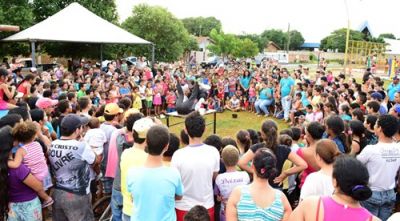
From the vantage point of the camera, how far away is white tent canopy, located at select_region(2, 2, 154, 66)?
14.0 meters

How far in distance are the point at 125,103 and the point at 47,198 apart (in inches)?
125

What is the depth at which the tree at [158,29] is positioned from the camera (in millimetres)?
31422

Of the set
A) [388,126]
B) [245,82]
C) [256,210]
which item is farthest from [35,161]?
[245,82]

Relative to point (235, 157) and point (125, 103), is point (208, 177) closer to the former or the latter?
point (235, 157)

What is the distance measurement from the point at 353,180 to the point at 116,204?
2452 millimetres

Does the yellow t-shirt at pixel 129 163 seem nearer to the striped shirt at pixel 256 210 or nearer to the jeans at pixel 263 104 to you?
the striped shirt at pixel 256 210

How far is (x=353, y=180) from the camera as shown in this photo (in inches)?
86.2

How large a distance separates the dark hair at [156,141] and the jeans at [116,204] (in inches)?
45.3

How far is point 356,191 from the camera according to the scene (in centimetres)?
215

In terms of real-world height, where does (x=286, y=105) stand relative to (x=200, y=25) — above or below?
below

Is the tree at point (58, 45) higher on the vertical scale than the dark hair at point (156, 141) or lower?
higher

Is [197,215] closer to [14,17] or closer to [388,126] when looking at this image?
[388,126]

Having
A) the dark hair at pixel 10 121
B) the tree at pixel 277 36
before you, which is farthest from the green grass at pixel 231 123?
the tree at pixel 277 36

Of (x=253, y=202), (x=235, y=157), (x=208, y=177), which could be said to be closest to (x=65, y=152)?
(x=208, y=177)
